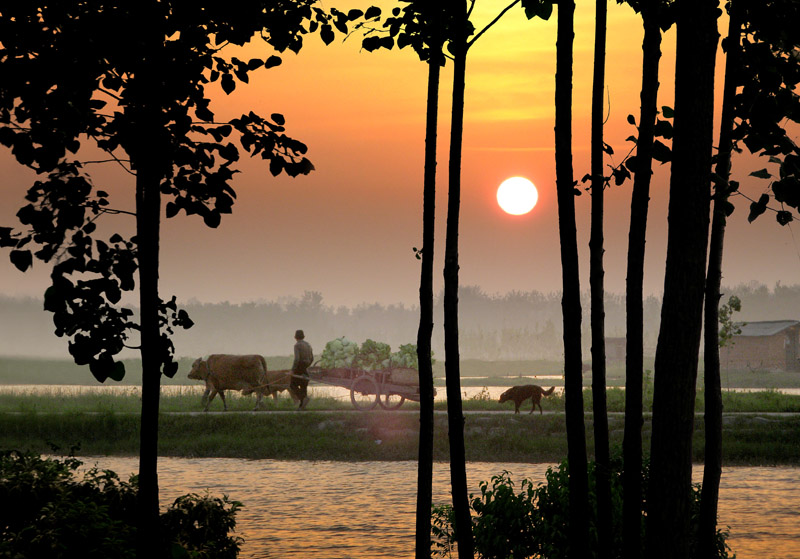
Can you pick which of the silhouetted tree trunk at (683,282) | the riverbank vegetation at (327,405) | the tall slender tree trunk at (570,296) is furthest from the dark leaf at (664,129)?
the riverbank vegetation at (327,405)

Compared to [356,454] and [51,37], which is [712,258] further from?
[356,454]

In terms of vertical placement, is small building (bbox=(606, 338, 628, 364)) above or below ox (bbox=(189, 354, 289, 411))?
above

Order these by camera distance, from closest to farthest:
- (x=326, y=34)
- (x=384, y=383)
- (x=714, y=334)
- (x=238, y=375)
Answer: (x=326, y=34) < (x=714, y=334) < (x=384, y=383) < (x=238, y=375)

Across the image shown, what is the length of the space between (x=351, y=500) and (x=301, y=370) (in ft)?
33.1

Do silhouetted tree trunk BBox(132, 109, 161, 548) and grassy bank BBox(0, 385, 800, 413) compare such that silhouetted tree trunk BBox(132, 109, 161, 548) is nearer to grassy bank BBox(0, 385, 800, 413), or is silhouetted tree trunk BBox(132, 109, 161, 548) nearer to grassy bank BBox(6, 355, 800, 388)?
grassy bank BBox(0, 385, 800, 413)

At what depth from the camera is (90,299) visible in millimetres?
5184

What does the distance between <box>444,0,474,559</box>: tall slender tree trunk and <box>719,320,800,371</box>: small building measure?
54.0 meters

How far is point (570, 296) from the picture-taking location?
262 inches

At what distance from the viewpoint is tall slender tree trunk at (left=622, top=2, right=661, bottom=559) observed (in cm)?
651

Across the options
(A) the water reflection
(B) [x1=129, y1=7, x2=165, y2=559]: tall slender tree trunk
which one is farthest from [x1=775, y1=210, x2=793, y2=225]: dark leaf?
(A) the water reflection

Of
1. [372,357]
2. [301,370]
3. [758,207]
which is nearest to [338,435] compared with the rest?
[301,370]

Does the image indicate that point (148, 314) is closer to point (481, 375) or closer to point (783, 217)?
point (783, 217)

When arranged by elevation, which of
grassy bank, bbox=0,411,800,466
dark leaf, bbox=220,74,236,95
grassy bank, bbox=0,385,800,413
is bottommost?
grassy bank, bbox=0,411,800,466

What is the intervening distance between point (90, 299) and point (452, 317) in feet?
11.3
